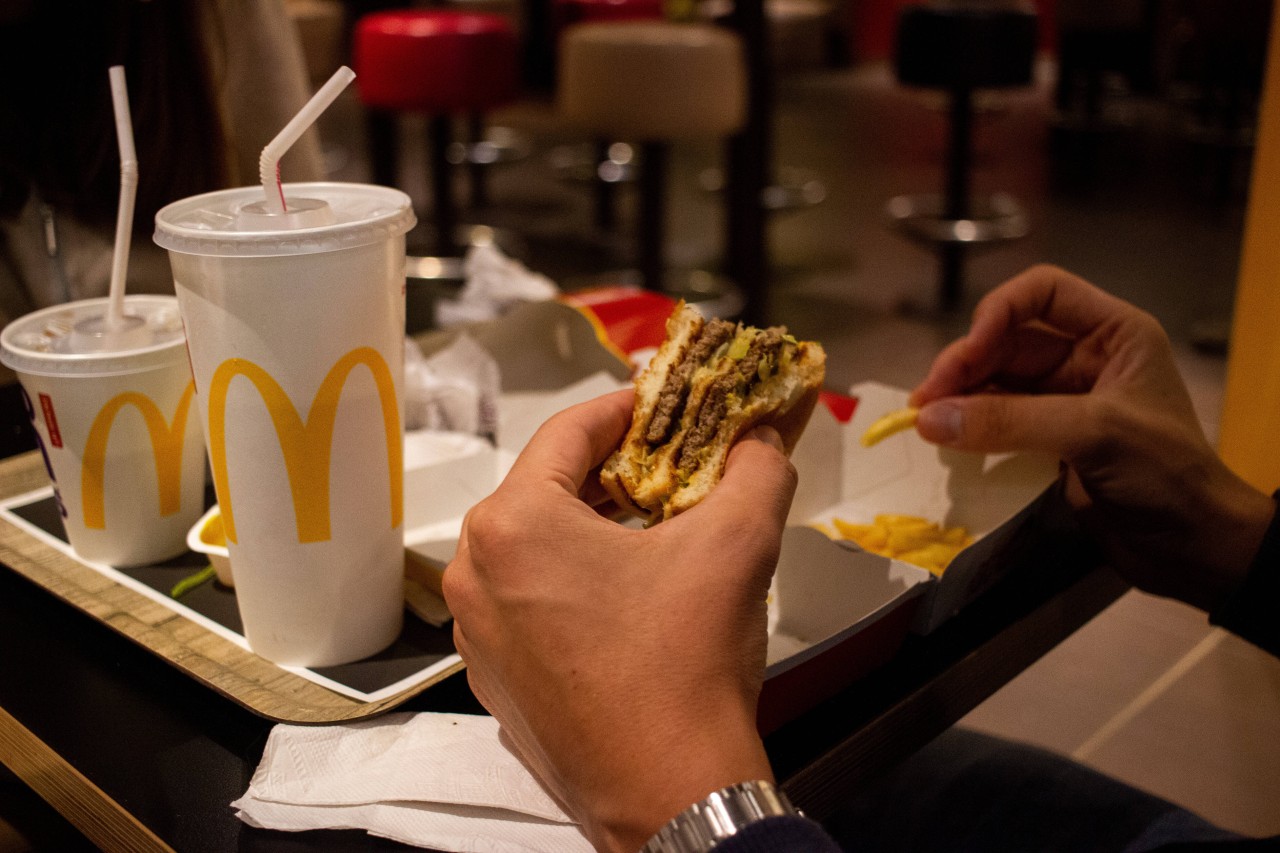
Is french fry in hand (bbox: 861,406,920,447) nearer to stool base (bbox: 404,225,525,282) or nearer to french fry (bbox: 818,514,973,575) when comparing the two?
french fry (bbox: 818,514,973,575)

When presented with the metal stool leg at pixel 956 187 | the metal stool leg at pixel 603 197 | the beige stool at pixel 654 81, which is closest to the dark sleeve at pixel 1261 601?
the beige stool at pixel 654 81

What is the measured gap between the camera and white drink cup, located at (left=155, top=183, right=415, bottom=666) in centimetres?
77

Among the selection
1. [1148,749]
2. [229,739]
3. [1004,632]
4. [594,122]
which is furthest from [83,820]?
[594,122]

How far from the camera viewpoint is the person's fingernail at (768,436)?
82cm

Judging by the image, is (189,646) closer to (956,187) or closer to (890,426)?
(890,426)

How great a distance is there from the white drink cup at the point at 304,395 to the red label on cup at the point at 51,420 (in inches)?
8.5

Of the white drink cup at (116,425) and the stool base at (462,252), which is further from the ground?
→ the white drink cup at (116,425)

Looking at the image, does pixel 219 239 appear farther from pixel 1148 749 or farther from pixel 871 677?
pixel 1148 749

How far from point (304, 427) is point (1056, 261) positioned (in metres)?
4.44

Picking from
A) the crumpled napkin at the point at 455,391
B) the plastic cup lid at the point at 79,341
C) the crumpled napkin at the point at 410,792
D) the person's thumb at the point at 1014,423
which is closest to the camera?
the crumpled napkin at the point at 410,792

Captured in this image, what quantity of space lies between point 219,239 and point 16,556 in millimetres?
491

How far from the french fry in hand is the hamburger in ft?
0.83

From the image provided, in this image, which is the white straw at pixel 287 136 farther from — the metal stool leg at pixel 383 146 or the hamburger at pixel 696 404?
the metal stool leg at pixel 383 146

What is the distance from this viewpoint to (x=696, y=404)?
82 cm
